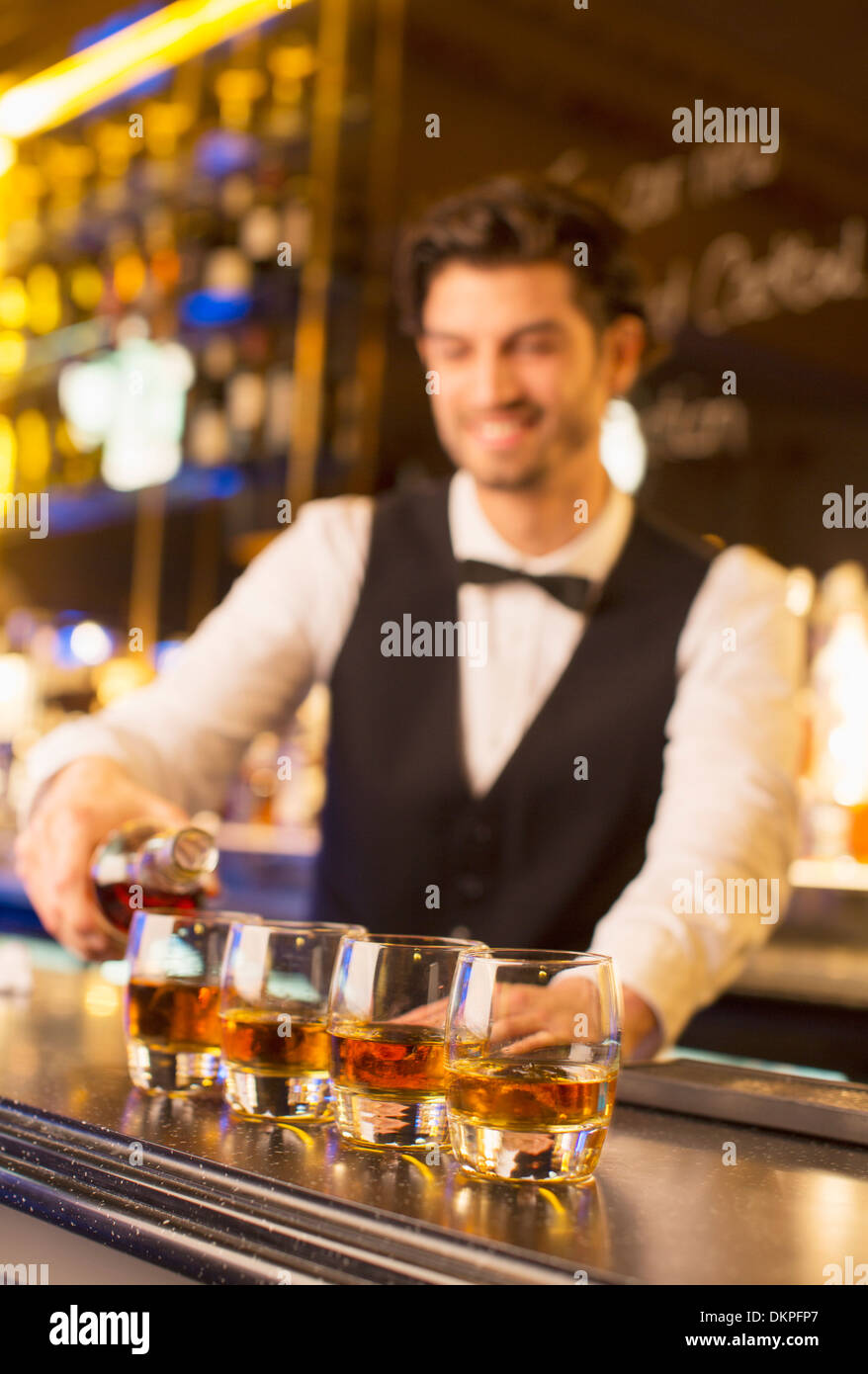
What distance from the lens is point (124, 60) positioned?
15.5ft

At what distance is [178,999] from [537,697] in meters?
1.08

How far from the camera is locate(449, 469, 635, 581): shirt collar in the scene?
1.95 meters

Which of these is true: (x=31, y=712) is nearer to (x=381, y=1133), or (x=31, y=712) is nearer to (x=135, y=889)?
(x=135, y=889)

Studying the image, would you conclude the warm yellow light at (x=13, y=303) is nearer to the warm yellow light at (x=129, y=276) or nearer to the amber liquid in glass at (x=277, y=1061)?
the warm yellow light at (x=129, y=276)

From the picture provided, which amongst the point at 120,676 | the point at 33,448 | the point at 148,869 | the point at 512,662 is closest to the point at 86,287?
the point at 33,448

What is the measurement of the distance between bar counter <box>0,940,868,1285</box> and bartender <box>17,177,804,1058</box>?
55 cm

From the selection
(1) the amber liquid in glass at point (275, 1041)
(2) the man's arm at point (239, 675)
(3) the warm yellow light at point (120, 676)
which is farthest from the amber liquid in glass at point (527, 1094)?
(3) the warm yellow light at point (120, 676)

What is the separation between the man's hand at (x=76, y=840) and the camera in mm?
1215

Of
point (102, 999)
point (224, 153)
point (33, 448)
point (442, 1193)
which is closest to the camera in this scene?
point (442, 1193)

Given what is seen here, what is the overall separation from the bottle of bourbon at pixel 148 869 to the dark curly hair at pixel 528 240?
2.97ft

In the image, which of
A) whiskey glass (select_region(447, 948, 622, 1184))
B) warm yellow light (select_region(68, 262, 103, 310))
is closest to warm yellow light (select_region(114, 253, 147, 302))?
warm yellow light (select_region(68, 262, 103, 310))

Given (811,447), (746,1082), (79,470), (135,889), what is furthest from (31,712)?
(746,1082)

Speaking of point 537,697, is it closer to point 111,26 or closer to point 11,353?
point 111,26

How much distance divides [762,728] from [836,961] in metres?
0.84
